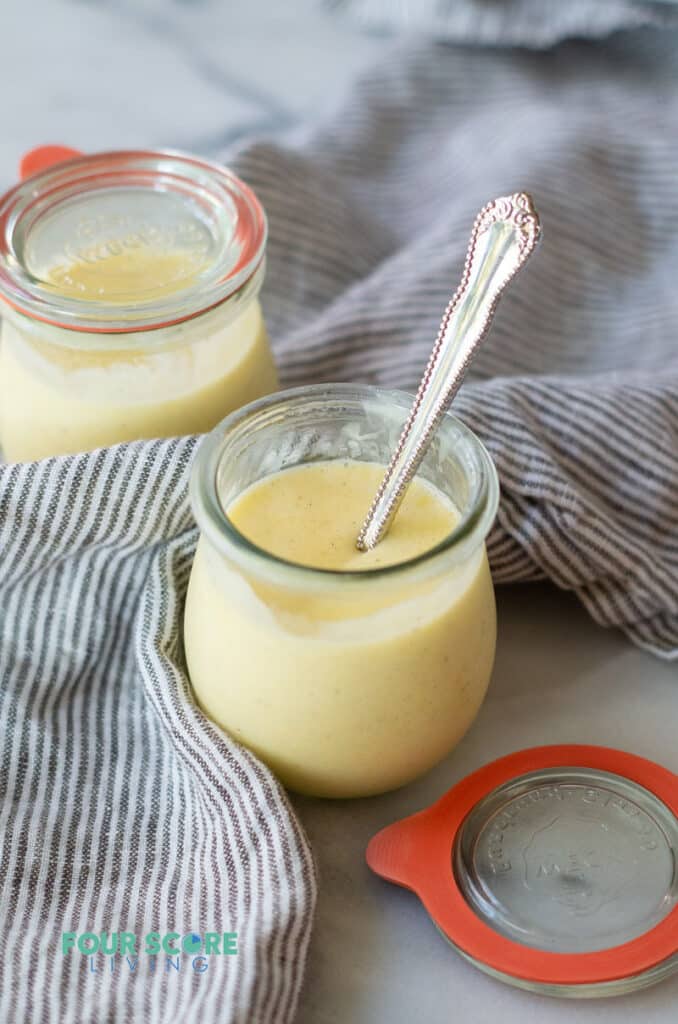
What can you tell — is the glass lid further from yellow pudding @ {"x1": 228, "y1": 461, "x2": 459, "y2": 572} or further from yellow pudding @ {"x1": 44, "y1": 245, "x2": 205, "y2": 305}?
yellow pudding @ {"x1": 44, "y1": 245, "x2": 205, "y2": 305}

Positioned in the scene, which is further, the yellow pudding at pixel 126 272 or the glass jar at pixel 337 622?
the yellow pudding at pixel 126 272

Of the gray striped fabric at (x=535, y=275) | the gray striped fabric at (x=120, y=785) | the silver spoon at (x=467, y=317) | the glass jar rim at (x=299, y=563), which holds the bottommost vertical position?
the gray striped fabric at (x=120, y=785)

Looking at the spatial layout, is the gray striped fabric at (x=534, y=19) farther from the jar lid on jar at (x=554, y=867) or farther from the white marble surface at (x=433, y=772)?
the jar lid on jar at (x=554, y=867)

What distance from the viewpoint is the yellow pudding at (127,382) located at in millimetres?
618

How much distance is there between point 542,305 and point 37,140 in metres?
0.47

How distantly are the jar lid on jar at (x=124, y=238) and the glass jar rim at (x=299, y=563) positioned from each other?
66 millimetres

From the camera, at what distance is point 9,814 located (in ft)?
1.92

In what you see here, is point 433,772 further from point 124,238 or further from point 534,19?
point 534,19

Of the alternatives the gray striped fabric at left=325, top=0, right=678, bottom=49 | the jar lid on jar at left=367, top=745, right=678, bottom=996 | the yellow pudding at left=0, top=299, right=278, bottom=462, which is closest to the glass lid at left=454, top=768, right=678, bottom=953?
the jar lid on jar at left=367, top=745, right=678, bottom=996

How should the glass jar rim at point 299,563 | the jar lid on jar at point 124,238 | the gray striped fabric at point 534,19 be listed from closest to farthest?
the glass jar rim at point 299,563 < the jar lid on jar at point 124,238 < the gray striped fabric at point 534,19

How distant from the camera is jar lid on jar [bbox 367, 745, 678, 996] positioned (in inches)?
20.5

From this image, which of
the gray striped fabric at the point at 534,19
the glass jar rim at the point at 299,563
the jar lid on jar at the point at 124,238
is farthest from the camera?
the gray striped fabric at the point at 534,19

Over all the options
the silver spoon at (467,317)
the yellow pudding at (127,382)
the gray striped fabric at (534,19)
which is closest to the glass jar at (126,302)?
the yellow pudding at (127,382)

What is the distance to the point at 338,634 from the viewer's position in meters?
0.53
